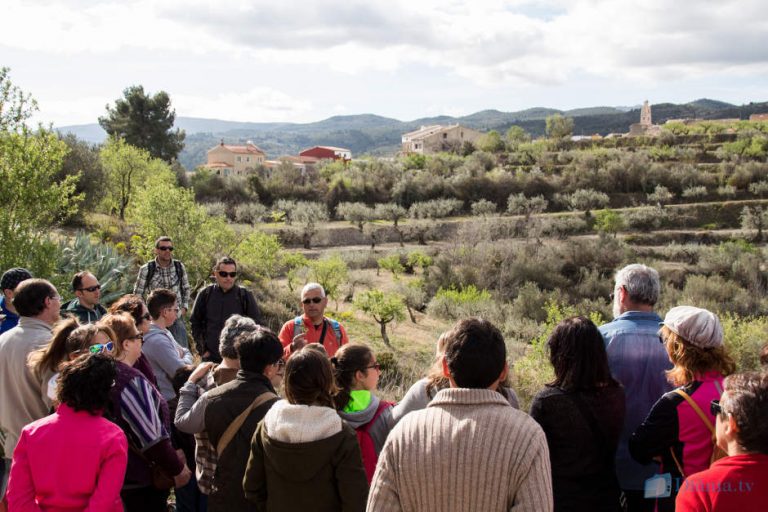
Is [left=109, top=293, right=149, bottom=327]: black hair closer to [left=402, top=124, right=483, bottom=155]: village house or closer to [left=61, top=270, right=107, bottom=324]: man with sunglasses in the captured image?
[left=61, top=270, right=107, bottom=324]: man with sunglasses

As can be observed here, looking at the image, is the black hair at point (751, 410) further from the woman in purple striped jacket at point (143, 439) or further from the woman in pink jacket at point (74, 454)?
the woman in purple striped jacket at point (143, 439)

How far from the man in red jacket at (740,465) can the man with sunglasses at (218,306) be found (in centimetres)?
489

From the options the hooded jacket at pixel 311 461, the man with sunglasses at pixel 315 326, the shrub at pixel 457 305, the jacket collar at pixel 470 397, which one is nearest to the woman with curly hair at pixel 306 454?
the hooded jacket at pixel 311 461

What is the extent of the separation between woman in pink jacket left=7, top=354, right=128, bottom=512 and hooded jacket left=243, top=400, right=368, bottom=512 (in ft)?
2.41

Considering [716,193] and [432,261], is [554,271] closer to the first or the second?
[432,261]

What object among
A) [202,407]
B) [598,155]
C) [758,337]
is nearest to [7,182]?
[202,407]

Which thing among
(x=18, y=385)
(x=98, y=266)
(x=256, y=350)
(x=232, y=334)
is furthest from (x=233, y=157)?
(x=256, y=350)

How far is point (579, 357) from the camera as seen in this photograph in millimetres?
2846

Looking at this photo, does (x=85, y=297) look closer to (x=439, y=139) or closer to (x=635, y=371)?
(x=635, y=371)

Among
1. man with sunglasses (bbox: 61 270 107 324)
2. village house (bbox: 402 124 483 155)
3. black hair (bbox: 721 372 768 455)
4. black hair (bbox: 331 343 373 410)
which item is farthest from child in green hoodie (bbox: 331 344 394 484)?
village house (bbox: 402 124 483 155)

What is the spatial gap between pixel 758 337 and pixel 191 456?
1126 cm

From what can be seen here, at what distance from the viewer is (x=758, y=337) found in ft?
37.3

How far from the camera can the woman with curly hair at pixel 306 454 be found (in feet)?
8.42

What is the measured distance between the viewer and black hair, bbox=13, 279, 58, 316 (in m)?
3.89
